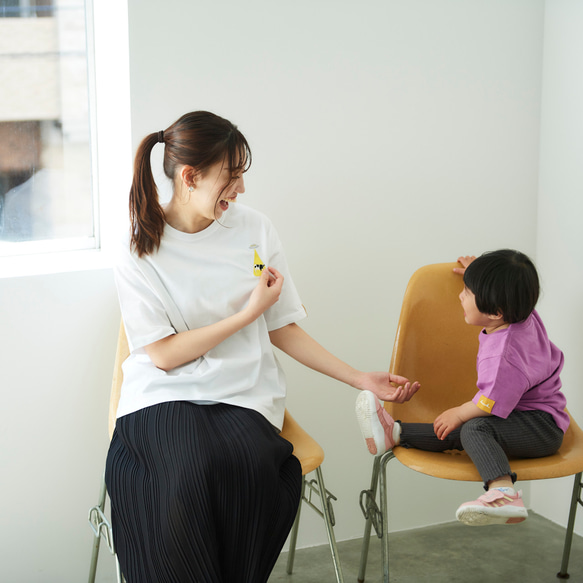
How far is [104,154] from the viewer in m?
1.93

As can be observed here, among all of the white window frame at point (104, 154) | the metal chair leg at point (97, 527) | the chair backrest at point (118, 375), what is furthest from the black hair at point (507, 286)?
the metal chair leg at point (97, 527)

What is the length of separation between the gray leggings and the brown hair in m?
0.75

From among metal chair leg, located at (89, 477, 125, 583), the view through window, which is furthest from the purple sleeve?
the view through window

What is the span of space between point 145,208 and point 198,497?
63 centimetres

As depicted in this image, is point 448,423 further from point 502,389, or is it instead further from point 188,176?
point 188,176

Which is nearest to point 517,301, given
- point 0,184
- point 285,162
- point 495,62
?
point 285,162

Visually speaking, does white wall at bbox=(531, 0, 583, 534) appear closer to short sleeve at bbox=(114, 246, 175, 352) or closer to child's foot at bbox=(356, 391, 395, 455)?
child's foot at bbox=(356, 391, 395, 455)

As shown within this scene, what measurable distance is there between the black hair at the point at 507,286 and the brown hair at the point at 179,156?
1.98 feet

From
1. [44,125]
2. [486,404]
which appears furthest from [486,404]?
[44,125]

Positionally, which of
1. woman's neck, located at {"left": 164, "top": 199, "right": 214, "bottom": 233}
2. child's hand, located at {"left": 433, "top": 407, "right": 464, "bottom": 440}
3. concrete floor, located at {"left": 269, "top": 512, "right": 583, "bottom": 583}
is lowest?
concrete floor, located at {"left": 269, "top": 512, "right": 583, "bottom": 583}

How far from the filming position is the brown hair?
56.3 inches

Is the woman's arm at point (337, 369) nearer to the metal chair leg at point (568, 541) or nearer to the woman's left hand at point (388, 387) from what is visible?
the woman's left hand at point (388, 387)

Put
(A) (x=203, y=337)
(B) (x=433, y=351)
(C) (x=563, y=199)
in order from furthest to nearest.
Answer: (C) (x=563, y=199) < (B) (x=433, y=351) < (A) (x=203, y=337)

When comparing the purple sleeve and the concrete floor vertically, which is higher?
the purple sleeve
